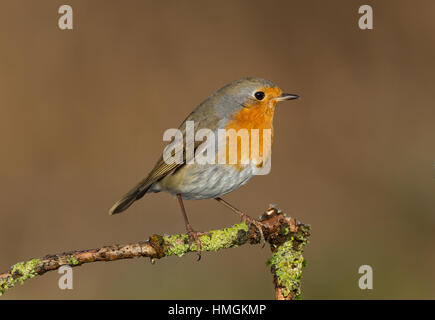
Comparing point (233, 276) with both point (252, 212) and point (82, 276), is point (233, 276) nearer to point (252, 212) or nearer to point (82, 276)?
point (252, 212)

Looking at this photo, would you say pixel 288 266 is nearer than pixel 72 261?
No

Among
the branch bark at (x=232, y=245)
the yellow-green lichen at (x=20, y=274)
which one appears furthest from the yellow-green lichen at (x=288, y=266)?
the yellow-green lichen at (x=20, y=274)

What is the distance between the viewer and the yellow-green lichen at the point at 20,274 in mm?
1961

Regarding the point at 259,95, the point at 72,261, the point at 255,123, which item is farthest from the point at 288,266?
the point at 259,95

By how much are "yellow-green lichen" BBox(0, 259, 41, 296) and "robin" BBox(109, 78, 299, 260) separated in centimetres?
125

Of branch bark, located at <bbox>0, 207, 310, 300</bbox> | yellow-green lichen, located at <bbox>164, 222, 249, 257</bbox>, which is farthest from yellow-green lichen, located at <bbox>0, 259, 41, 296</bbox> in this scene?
yellow-green lichen, located at <bbox>164, 222, 249, 257</bbox>

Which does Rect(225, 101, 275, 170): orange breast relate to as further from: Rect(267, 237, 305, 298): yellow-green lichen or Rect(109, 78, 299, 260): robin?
Rect(267, 237, 305, 298): yellow-green lichen

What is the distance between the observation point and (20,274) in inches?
77.4

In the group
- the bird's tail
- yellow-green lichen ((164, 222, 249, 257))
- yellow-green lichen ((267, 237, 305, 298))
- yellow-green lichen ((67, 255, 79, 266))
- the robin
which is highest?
the robin

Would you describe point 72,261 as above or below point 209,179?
below

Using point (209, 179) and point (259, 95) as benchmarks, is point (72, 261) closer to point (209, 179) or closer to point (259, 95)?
point (209, 179)

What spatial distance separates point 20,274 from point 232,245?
0.92 meters

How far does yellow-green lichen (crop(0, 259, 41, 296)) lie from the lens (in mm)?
1961

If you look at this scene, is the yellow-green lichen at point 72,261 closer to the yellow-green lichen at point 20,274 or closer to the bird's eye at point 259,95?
the yellow-green lichen at point 20,274
